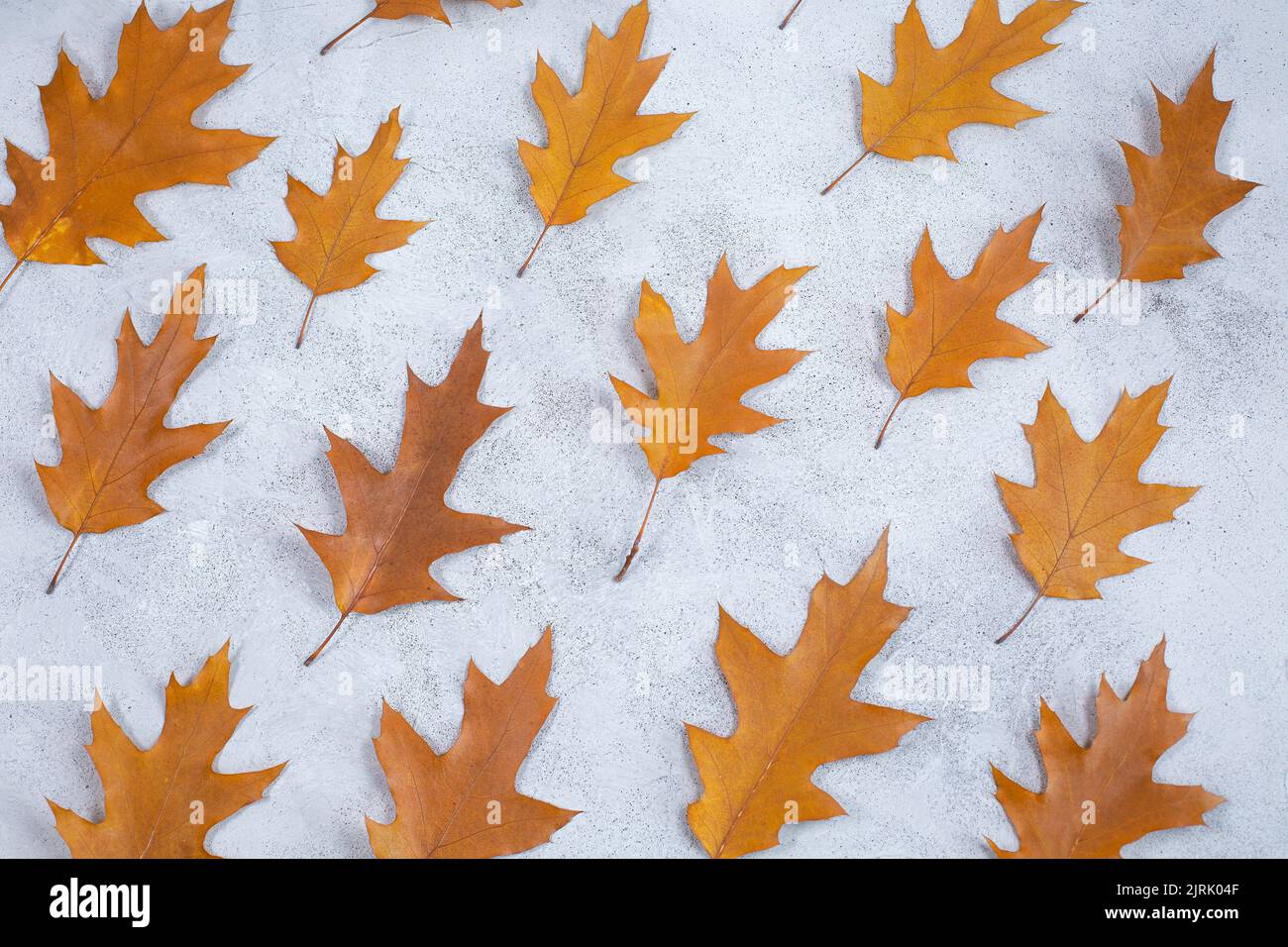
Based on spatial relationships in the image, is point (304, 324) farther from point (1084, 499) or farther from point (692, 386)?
point (1084, 499)

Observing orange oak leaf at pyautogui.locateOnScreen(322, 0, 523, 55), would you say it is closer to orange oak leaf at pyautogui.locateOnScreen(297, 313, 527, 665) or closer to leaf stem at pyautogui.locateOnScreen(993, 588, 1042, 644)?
orange oak leaf at pyautogui.locateOnScreen(297, 313, 527, 665)

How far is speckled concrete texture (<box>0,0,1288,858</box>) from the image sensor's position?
1.01 meters

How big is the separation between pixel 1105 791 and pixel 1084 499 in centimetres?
31

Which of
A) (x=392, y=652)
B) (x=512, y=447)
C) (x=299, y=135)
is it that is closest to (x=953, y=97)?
(x=512, y=447)

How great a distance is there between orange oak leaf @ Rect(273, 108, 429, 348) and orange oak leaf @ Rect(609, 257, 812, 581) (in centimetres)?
31

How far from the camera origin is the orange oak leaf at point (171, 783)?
942 mm

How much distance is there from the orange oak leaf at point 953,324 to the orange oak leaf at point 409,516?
1.53 feet

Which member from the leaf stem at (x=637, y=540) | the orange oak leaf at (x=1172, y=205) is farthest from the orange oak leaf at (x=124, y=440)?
the orange oak leaf at (x=1172, y=205)

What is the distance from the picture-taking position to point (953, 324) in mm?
1075

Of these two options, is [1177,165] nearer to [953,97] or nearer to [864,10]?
[953,97]

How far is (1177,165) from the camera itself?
1.12 m

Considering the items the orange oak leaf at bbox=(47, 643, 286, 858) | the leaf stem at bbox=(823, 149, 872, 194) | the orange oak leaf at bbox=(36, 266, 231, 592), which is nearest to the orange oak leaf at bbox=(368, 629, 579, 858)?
the orange oak leaf at bbox=(47, 643, 286, 858)

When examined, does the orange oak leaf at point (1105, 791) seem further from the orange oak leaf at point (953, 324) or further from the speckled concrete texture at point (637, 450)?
the orange oak leaf at point (953, 324)

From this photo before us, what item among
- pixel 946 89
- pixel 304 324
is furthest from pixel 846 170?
pixel 304 324
